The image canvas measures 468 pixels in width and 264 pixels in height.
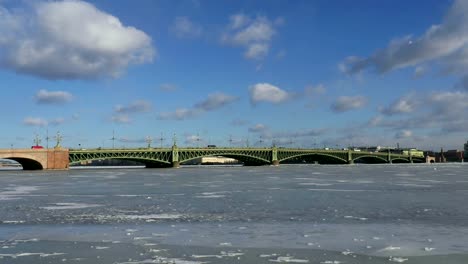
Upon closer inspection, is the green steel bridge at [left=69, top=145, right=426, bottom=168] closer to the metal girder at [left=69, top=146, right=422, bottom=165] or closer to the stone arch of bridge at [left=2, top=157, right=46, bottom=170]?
the metal girder at [left=69, top=146, right=422, bottom=165]

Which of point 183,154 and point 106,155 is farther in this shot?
point 183,154

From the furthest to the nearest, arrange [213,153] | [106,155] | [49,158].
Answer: [213,153]
[106,155]
[49,158]

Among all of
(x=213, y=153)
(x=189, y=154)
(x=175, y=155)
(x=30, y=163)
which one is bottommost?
(x=30, y=163)

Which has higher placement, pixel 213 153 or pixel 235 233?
pixel 213 153

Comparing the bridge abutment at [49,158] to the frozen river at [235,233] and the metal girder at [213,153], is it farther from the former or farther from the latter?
the frozen river at [235,233]

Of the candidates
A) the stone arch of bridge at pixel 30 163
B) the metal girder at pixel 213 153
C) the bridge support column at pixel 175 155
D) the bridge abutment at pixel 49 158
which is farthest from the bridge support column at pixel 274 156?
the stone arch of bridge at pixel 30 163

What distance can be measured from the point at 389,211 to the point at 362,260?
10364mm

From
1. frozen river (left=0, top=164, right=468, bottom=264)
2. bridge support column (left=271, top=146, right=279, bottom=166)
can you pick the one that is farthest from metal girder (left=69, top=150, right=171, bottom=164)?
frozen river (left=0, top=164, right=468, bottom=264)

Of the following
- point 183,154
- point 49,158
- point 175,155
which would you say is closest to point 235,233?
point 49,158

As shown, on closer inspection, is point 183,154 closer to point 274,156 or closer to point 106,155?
point 106,155

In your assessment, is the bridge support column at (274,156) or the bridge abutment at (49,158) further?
the bridge support column at (274,156)

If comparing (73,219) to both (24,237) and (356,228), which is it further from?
(356,228)

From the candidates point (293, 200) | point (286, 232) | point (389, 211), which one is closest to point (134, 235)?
point (286, 232)

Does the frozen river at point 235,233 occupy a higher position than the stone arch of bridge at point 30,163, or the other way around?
the stone arch of bridge at point 30,163
